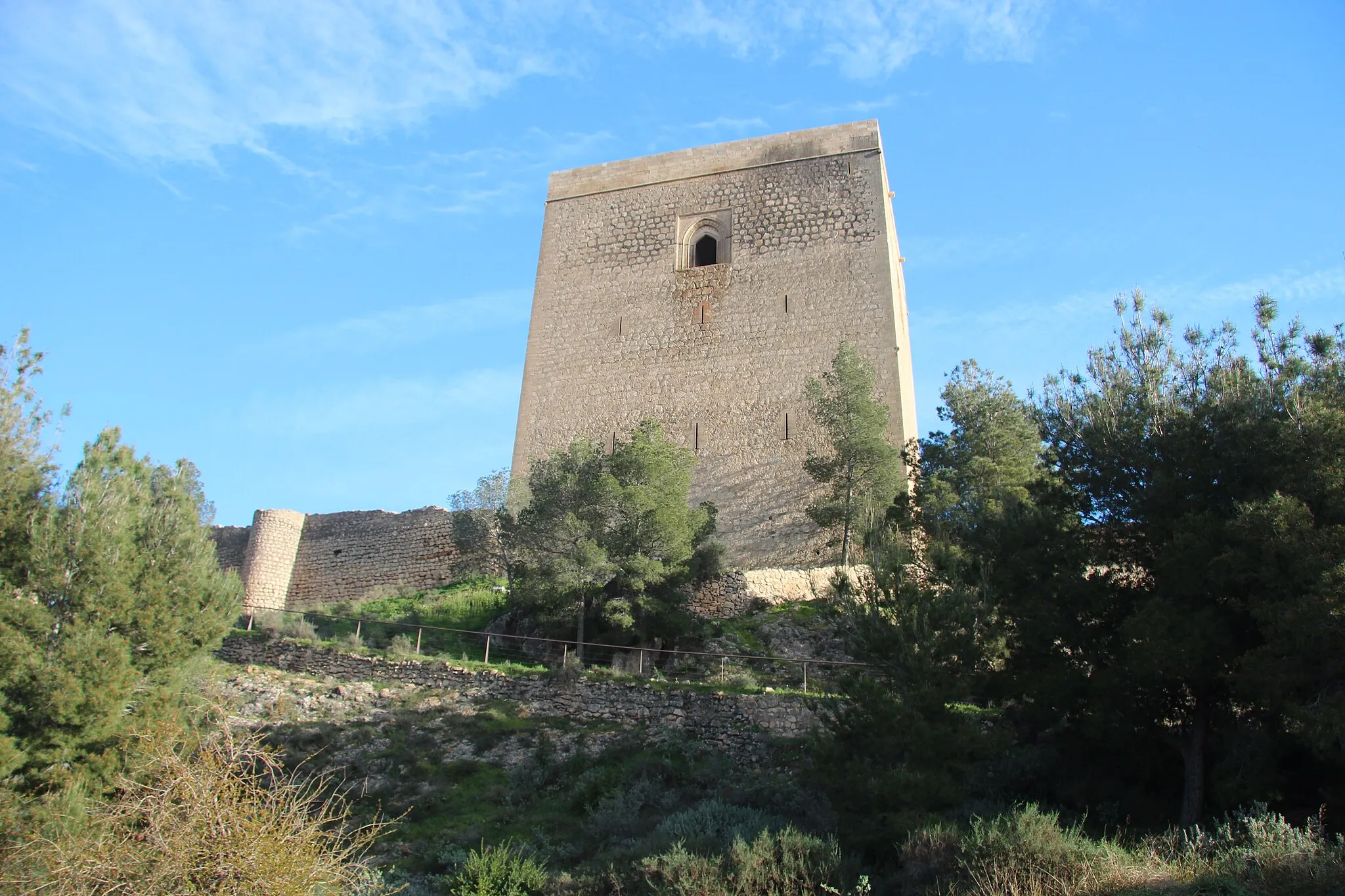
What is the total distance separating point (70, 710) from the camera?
35.2 ft

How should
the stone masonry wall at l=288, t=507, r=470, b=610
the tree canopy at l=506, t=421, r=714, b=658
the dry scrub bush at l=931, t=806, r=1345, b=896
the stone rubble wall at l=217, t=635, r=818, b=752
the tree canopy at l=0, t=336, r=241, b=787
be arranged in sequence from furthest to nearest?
the stone masonry wall at l=288, t=507, r=470, b=610 → the tree canopy at l=506, t=421, r=714, b=658 → the stone rubble wall at l=217, t=635, r=818, b=752 → the tree canopy at l=0, t=336, r=241, b=787 → the dry scrub bush at l=931, t=806, r=1345, b=896

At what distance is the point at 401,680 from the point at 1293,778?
1019 cm

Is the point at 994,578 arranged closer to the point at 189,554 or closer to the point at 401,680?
the point at 401,680

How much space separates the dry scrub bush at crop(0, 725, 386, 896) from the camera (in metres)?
7.72

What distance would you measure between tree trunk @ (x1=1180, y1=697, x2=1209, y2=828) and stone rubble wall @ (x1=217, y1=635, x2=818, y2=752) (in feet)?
10.7

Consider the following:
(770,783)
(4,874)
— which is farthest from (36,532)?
(770,783)

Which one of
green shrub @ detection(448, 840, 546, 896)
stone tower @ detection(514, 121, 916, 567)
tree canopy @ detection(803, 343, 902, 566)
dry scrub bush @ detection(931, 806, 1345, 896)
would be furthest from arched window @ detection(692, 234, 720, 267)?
dry scrub bush @ detection(931, 806, 1345, 896)

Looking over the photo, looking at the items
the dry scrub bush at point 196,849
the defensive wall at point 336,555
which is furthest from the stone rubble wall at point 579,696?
the defensive wall at point 336,555

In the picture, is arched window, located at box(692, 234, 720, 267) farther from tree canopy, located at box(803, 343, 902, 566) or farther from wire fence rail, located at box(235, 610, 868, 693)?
wire fence rail, located at box(235, 610, 868, 693)

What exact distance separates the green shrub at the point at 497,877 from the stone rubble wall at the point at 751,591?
6960 millimetres

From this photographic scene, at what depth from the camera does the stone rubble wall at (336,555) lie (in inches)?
874

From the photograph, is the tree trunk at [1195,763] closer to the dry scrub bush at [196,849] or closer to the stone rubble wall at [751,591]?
the stone rubble wall at [751,591]

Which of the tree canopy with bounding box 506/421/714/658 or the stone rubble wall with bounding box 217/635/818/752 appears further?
the tree canopy with bounding box 506/421/714/658

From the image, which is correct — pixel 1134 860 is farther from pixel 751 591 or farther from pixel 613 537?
pixel 613 537
